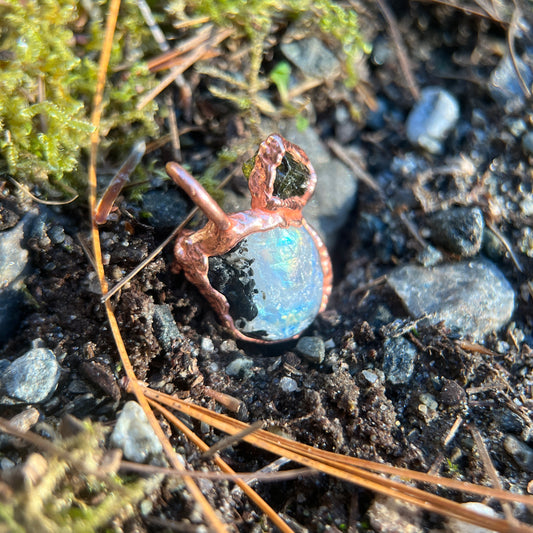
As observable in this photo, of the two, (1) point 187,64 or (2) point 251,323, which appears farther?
(1) point 187,64

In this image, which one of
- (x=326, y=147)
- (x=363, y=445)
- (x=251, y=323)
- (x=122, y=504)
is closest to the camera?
(x=122, y=504)

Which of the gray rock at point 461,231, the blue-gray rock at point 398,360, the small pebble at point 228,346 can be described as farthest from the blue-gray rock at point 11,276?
the gray rock at point 461,231

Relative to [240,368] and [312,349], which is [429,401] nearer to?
[312,349]

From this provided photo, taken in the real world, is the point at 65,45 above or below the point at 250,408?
above

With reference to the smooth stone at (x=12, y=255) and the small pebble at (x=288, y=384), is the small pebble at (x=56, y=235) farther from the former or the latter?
the small pebble at (x=288, y=384)

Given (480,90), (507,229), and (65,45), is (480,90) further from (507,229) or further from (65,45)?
(65,45)

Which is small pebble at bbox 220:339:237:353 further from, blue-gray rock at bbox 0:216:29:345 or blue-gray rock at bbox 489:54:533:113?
blue-gray rock at bbox 489:54:533:113

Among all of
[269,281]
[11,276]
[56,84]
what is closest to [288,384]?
[269,281]

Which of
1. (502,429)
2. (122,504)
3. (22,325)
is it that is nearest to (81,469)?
(122,504)
